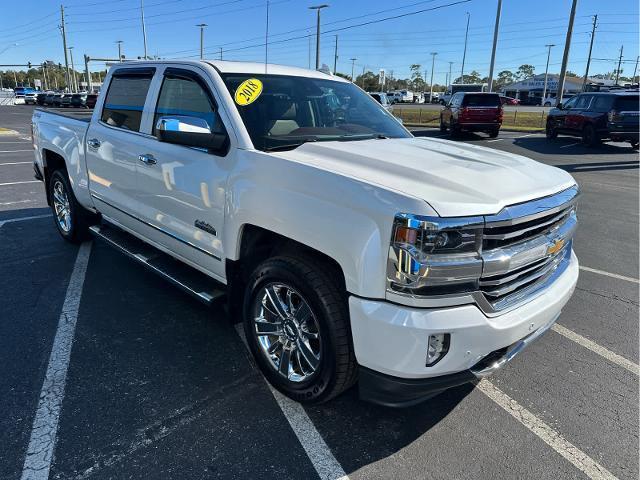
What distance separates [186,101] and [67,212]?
3008 millimetres

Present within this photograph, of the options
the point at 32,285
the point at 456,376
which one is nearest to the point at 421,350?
the point at 456,376

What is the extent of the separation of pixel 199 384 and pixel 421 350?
5.17ft

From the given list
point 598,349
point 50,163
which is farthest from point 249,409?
point 50,163

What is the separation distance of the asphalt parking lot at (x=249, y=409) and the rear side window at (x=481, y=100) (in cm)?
1760

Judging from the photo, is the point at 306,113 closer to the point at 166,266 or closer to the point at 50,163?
the point at 166,266

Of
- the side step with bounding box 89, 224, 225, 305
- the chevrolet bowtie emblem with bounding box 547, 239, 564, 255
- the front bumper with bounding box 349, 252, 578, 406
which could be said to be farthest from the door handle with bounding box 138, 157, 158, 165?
the chevrolet bowtie emblem with bounding box 547, 239, 564, 255

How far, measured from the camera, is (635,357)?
3572mm

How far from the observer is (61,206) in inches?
232

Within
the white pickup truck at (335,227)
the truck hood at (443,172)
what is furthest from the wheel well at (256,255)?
the truck hood at (443,172)

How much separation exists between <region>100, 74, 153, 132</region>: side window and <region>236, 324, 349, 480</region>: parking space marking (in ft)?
8.59

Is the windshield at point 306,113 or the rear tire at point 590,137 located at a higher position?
the windshield at point 306,113

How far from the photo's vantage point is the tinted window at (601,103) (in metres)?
16.2

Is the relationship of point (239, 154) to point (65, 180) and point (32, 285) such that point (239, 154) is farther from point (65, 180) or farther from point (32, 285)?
point (65, 180)

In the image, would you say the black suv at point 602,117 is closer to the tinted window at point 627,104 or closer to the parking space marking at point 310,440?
the tinted window at point 627,104
